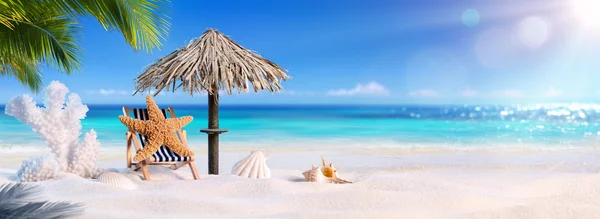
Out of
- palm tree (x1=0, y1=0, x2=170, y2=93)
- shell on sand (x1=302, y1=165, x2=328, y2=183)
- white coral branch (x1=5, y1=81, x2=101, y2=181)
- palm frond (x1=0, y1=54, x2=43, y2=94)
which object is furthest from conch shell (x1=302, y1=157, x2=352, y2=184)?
palm frond (x1=0, y1=54, x2=43, y2=94)

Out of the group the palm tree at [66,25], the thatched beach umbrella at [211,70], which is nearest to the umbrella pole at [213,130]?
the thatched beach umbrella at [211,70]

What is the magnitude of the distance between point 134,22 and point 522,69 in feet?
109

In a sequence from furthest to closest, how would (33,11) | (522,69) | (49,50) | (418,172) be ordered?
(522,69)
(418,172)
(49,50)
(33,11)

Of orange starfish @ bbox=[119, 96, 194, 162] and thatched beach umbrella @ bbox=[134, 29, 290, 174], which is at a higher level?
thatched beach umbrella @ bbox=[134, 29, 290, 174]

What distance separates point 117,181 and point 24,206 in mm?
2159

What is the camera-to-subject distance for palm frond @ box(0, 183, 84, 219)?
3045 millimetres

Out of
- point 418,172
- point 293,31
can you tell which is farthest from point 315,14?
point 418,172

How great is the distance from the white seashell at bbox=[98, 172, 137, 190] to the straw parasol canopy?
3.71ft

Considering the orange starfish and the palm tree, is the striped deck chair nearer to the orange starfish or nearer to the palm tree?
the orange starfish

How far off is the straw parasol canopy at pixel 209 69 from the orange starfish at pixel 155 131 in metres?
0.37

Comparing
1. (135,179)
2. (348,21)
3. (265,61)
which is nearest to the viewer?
(135,179)

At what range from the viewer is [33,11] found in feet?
15.3

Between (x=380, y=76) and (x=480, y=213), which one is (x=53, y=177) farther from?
(x=380, y=76)

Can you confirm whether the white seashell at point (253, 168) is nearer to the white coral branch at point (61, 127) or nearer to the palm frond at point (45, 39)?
the white coral branch at point (61, 127)
